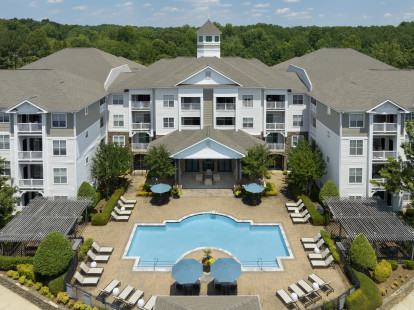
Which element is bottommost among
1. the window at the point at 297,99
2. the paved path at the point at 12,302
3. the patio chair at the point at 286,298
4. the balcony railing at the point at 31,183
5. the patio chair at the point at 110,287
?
the paved path at the point at 12,302

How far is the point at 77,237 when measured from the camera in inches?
1462

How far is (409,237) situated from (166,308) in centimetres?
1979

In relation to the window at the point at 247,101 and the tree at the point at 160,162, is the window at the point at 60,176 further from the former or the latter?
the window at the point at 247,101

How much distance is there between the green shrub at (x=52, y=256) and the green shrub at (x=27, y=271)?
0.71 metres

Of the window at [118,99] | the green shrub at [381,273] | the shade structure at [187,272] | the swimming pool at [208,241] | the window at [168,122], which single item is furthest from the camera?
the window at [118,99]

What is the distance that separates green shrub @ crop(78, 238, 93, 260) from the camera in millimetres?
33969

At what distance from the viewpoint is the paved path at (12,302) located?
30.2m

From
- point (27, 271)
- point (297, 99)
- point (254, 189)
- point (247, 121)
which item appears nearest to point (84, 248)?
point (27, 271)

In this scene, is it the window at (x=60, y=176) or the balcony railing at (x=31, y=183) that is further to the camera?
the window at (x=60, y=176)

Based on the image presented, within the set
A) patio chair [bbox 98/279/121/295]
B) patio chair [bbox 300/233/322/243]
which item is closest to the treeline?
patio chair [bbox 300/233/322/243]

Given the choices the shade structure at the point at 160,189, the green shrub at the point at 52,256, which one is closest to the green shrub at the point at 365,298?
the green shrub at the point at 52,256

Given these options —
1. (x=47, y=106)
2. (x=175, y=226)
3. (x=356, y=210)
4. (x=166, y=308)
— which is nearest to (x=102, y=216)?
(x=175, y=226)

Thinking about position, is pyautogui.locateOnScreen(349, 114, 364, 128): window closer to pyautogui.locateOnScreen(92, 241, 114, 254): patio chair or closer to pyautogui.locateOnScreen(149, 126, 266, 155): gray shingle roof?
pyautogui.locateOnScreen(149, 126, 266, 155): gray shingle roof

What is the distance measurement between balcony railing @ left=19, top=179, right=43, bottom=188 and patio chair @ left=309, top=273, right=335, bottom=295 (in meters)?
26.8
